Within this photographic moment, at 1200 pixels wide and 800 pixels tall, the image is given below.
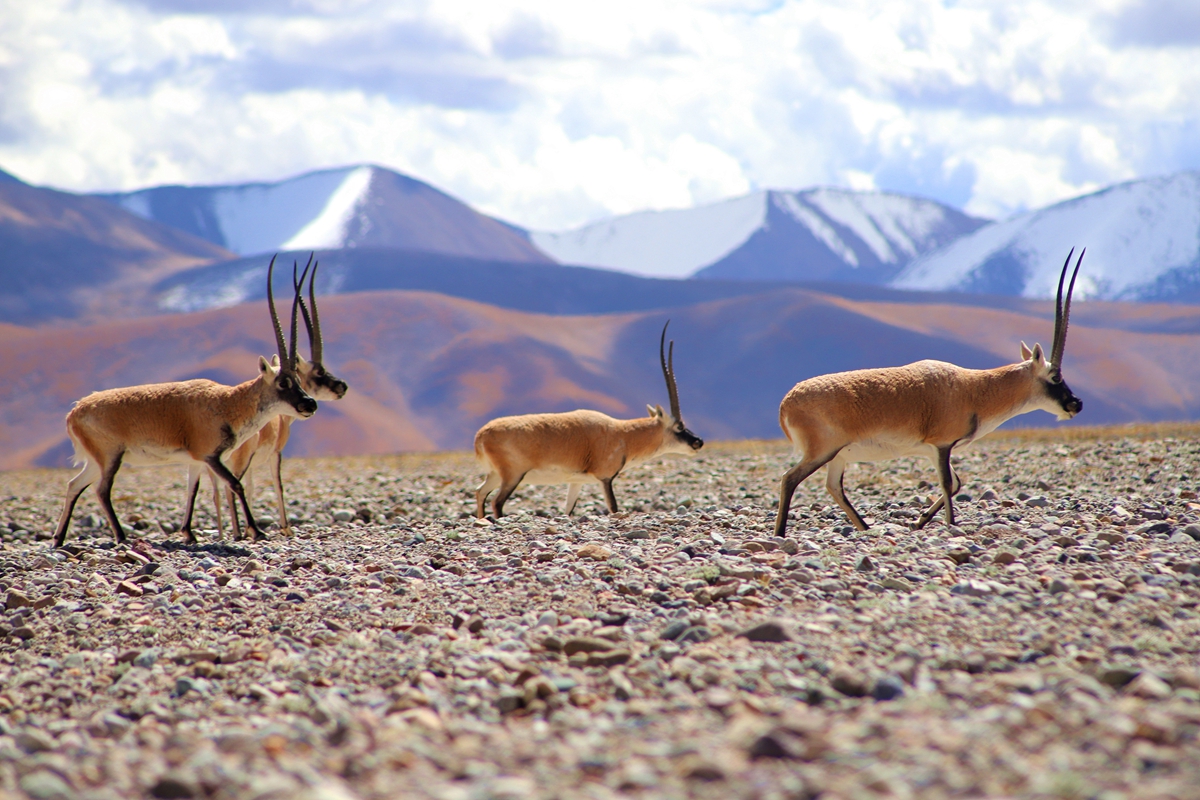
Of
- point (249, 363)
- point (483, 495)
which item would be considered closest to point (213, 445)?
point (483, 495)

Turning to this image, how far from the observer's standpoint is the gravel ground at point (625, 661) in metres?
4.54

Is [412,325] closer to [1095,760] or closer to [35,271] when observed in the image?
[35,271]

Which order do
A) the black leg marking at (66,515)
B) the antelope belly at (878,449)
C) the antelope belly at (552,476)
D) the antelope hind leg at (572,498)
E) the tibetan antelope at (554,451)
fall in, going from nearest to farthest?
1. the antelope belly at (878,449)
2. the black leg marking at (66,515)
3. the tibetan antelope at (554,451)
4. the antelope belly at (552,476)
5. the antelope hind leg at (572,498)

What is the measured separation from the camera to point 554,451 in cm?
1541

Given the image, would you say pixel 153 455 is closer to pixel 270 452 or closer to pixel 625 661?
pixel 270 452

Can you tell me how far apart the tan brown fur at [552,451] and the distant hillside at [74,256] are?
147 meters

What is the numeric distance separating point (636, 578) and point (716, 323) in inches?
4520

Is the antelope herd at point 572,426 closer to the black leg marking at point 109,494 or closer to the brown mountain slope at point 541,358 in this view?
the black leg marking at point 109,494

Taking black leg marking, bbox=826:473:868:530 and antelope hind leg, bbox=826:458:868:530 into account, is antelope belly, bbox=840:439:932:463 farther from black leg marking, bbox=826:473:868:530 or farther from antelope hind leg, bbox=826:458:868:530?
black leg marking, bbox=826:473:868:530

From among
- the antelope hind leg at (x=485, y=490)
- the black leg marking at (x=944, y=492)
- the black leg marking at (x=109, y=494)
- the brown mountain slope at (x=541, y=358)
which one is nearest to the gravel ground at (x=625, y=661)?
the black leg marking at (x=109, y=494)

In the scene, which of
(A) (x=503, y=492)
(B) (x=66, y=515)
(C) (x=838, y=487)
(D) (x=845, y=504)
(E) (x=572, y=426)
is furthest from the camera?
(E) (x=572, y=426)

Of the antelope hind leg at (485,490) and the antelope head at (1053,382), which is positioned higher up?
the antelope head at (1053,382)

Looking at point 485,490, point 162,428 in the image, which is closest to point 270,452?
point 162,428

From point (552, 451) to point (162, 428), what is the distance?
5.20 metres
